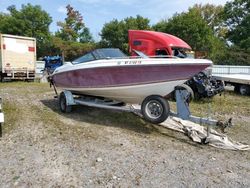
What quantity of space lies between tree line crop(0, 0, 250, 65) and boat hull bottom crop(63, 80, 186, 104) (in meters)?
22.1

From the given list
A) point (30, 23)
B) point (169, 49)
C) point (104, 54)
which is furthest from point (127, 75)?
point (30, 23)

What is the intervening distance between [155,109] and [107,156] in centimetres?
171

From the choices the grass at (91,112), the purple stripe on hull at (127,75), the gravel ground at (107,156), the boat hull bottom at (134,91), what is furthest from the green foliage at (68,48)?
the gravel ground at (107,156)

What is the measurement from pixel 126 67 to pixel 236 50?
33276mm

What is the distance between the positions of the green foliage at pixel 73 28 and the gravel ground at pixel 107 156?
3839 cm

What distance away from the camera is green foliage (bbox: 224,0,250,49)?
39.8 m

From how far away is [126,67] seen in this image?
21.6 feet

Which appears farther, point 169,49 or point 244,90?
point 244,90

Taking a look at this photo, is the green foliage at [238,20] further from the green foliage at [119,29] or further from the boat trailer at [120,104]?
the boat trailer at [120,104]

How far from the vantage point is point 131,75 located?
662 cm

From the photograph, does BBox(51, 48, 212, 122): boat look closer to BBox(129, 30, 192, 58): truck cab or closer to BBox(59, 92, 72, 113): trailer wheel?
BBox(59, 92, 72, 113): trailer wheel

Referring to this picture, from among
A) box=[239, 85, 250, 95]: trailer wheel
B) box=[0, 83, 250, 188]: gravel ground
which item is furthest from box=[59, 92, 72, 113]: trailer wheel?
box=[239, 85, 250, 95]: trailer wheel

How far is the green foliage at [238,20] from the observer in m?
39.8

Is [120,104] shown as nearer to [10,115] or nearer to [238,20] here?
[10,115]
